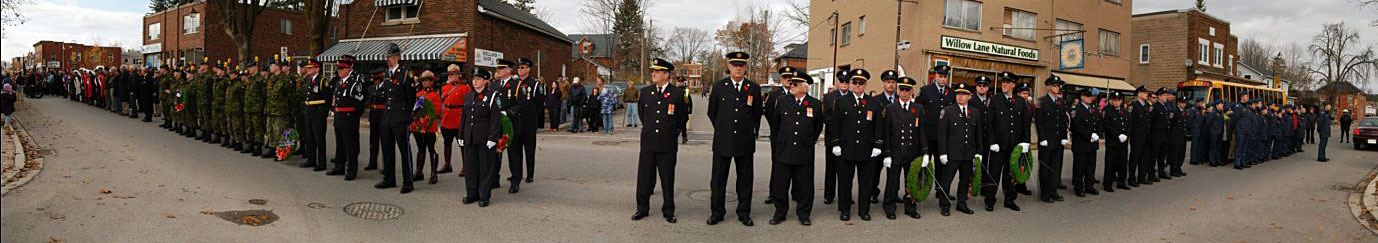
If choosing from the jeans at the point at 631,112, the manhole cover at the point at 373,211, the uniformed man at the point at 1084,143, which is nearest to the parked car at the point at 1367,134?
the uniformed man at the point at 1084,143

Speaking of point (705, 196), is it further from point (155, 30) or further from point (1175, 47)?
point (155, 30)

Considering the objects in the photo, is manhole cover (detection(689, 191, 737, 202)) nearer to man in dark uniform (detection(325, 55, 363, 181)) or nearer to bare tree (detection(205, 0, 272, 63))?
man in dark uniform (detection(325, 55, 363, 181))

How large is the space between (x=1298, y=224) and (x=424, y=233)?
838 cm

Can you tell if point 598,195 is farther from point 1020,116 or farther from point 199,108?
point 199,108

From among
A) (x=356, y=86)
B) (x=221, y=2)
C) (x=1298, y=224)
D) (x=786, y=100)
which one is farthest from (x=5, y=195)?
(x=221, y=2)

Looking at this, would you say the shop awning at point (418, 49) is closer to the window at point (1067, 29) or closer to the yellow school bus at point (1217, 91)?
the window at point (1067, 29)

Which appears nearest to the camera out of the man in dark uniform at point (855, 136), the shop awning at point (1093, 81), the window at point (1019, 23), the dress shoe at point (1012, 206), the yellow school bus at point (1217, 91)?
the man in dark uniform at point (855, 136)

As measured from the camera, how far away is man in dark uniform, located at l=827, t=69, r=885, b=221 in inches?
285

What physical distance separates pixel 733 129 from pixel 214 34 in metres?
44.2

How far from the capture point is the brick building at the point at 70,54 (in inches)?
2621

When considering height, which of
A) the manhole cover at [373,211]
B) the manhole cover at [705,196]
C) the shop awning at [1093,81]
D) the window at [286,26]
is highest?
the window at [286,26]

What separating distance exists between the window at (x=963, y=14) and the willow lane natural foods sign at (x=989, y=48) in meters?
0.55

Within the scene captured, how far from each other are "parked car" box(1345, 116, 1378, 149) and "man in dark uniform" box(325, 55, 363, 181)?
83.6ft

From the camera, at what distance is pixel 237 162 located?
413 inches
